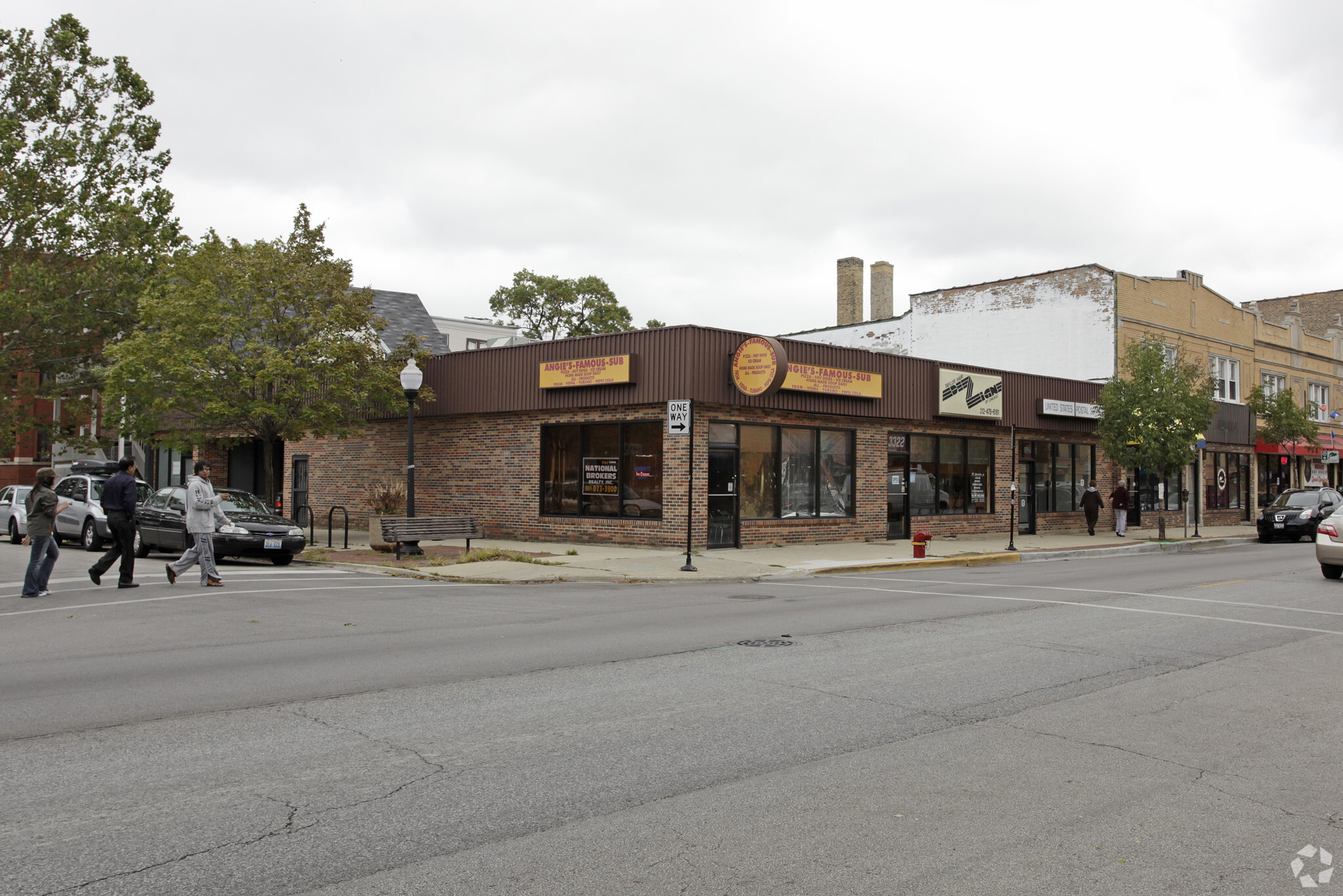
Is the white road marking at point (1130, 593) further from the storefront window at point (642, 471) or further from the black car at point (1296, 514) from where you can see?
the black car at point (1296, 514)

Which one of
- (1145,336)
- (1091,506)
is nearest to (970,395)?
(1091,506)

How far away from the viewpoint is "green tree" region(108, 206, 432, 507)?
22000mm

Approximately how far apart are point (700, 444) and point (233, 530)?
370 inches

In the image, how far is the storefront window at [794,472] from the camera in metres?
23.0

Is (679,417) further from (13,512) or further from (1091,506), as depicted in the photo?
(1091,506)

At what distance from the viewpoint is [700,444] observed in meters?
21.8

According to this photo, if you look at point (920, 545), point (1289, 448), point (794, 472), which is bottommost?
point (920, 545)

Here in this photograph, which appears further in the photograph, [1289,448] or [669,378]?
[1289,448]

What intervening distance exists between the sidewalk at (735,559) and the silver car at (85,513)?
461cm

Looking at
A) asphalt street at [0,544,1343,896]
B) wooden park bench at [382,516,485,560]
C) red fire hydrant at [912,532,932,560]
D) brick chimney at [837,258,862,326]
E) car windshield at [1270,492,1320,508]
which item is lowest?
asphalt street at [0,544,1343,896]

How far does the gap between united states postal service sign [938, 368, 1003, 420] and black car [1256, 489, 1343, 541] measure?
9583mm

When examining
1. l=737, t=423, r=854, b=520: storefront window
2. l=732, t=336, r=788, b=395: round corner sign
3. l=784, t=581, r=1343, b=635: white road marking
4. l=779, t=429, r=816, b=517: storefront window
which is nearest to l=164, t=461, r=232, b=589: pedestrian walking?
l=784, t=581, r=1343, b=635: white road marking

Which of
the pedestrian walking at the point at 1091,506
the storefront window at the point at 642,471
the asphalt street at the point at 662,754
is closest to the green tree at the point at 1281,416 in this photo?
the pedestrian walking at the point at 1091,506

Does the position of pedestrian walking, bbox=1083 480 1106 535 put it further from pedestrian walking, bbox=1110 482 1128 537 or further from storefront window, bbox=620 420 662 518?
storefront window, bbox=620 420 662 518
